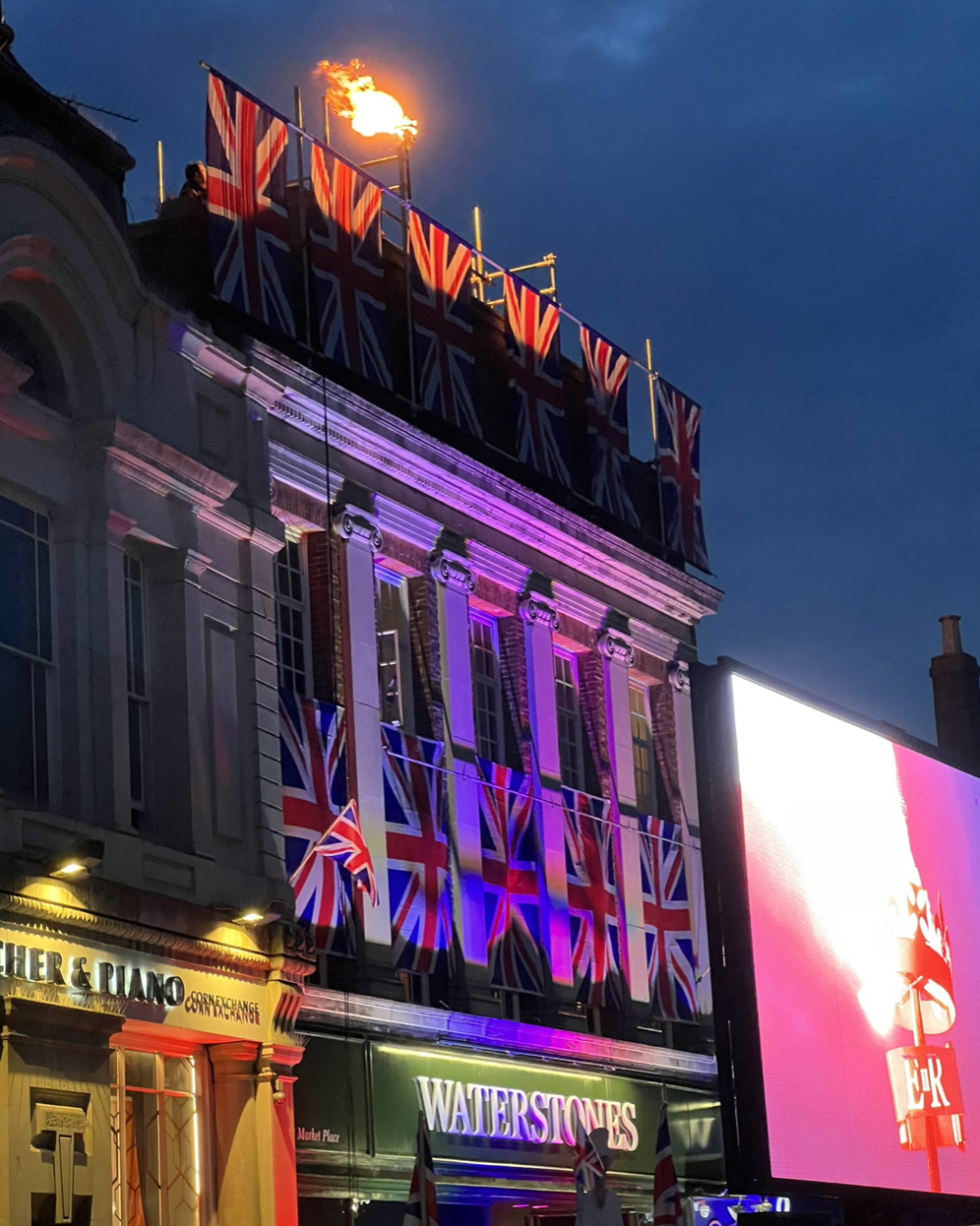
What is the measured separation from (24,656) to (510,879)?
9935 mm

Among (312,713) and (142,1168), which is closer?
(142,1168)

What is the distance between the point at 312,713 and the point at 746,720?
289 inches

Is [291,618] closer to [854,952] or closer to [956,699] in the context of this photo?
[854,952]

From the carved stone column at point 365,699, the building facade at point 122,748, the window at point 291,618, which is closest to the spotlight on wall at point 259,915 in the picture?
the building facade at point 122,748

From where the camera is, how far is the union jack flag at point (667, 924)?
30.6 meters

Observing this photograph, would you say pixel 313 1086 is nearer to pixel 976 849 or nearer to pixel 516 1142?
pixel 516 1142

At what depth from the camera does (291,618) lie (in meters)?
24.8

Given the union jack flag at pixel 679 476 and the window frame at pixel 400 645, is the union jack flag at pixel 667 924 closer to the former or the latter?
the union jack flag at pixel 679 476

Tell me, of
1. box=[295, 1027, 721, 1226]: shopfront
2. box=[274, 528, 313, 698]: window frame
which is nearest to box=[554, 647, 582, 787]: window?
box=[295, 1027, 721, 1226]: shopfront

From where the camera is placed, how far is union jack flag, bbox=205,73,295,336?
2381 cm

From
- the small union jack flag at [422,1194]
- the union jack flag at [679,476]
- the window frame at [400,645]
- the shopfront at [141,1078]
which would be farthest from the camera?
the union jack flag at [679,476]

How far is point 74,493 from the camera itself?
19984 millimetres

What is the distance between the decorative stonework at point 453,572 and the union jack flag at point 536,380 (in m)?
2.18

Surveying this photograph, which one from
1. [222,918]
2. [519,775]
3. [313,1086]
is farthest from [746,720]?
[222,918]
